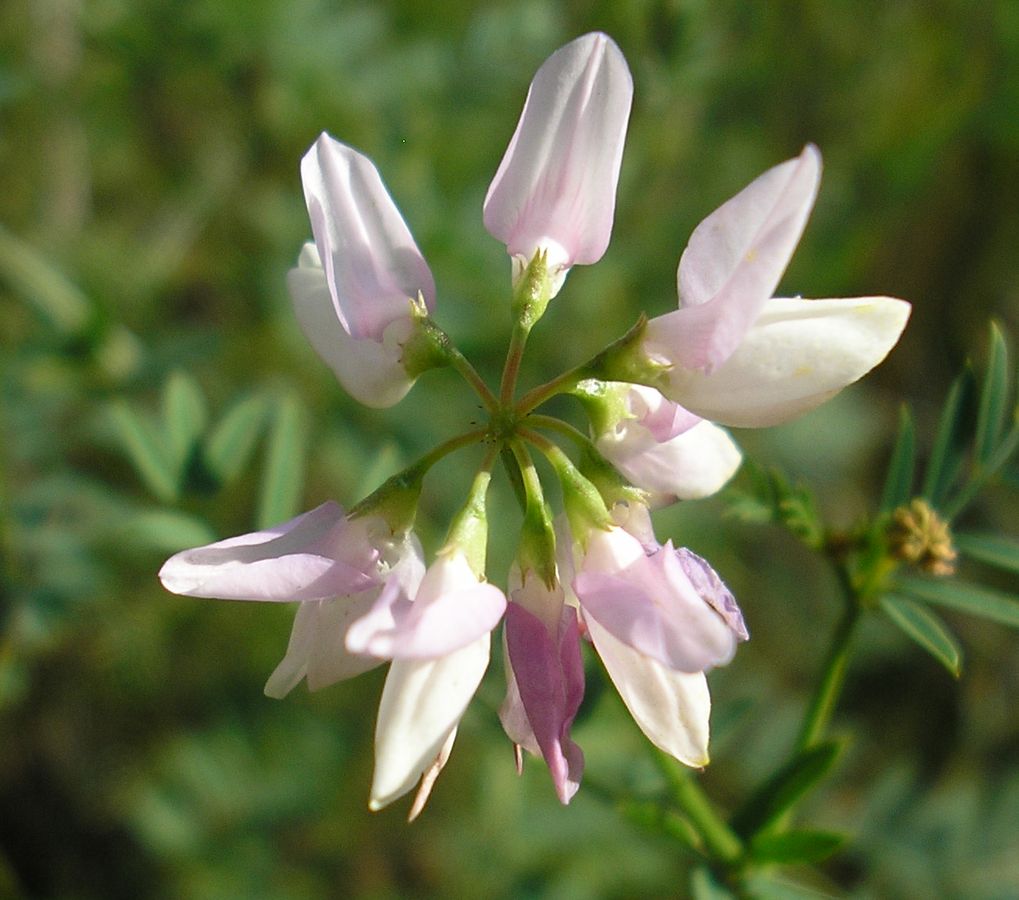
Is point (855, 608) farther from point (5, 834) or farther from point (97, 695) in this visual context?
point (5, 834)

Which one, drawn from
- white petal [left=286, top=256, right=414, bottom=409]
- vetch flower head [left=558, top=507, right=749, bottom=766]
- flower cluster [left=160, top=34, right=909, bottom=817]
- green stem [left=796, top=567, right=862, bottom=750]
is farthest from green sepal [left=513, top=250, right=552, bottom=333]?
green stem [left=796, top=567, right=862, bottom=750]

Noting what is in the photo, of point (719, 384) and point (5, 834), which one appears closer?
point (719, 384)

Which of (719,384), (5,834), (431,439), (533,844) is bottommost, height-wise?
(5,834)

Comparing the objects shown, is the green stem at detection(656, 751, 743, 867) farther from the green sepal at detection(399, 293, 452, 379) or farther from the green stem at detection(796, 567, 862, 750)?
the green sepal at detection(399, 293, 452, 379)

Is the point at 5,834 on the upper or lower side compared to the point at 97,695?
lower

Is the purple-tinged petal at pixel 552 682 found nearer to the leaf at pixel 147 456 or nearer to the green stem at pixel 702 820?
the green stem at pixel 702 820

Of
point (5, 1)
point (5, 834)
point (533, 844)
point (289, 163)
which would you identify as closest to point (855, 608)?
point (533, 844)

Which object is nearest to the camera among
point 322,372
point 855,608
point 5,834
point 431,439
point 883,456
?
point 855,608
